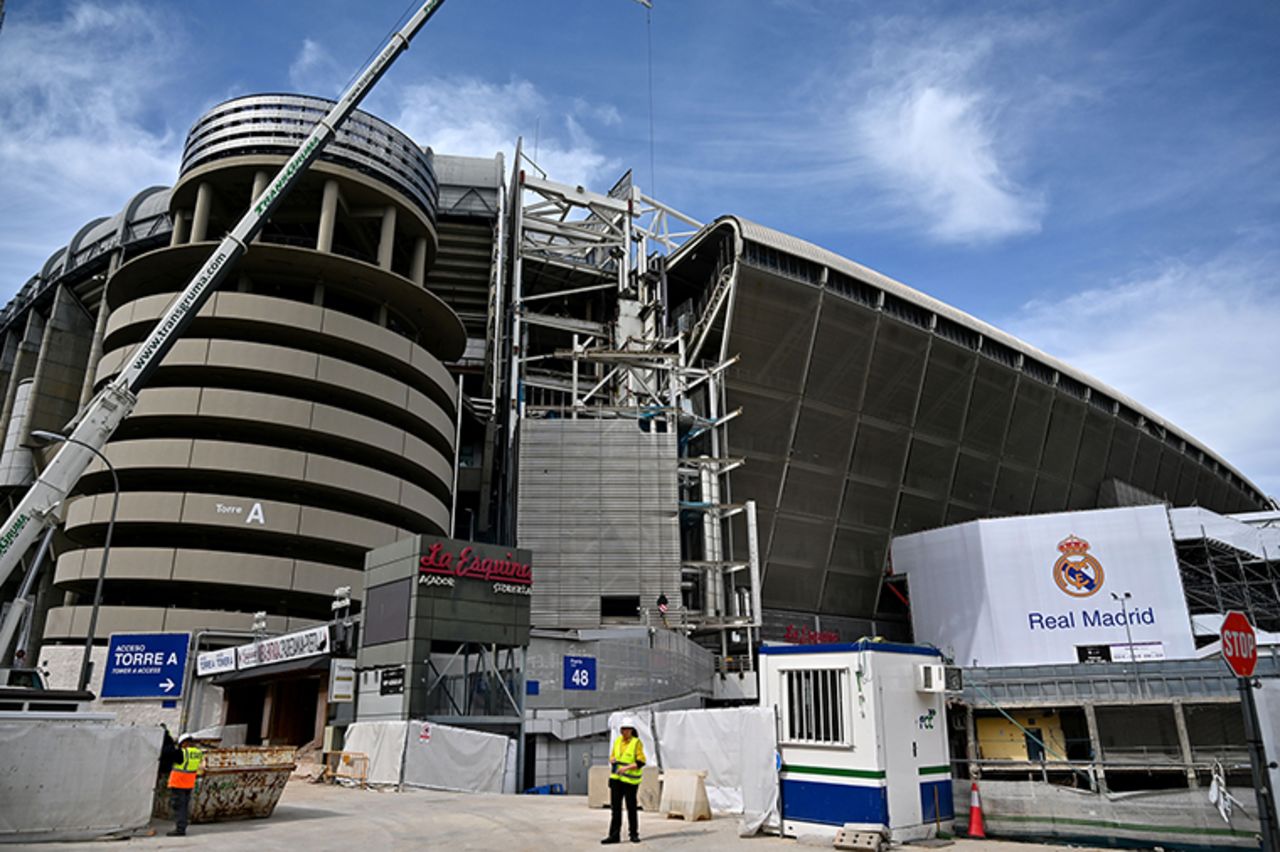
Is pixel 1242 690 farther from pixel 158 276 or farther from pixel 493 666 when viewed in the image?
pixel 158 276

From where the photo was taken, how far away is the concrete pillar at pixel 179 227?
5709 cm

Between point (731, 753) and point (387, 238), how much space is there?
4631cm

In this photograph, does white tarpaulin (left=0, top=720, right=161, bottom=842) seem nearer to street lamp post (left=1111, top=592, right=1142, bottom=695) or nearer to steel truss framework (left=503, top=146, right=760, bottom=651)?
steel truss framework (left=503, top=146, right=760, bottom=651)

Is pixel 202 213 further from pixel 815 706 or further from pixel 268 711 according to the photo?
pixel 815 706

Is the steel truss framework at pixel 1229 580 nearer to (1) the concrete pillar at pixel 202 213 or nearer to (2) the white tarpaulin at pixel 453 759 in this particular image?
(2) the white tarpaulin at pixel 453 759

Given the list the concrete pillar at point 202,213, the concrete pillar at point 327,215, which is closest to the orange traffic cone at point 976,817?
the concrete pillar at point 327,215

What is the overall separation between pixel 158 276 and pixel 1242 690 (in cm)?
5947

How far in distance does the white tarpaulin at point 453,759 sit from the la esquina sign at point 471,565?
575cm

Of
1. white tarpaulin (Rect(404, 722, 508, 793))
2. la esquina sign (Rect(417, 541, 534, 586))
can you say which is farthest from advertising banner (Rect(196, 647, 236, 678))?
white tarpaulin (Rect(404, 722, 508, 793))

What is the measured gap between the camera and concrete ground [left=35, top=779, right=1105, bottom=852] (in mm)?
13156

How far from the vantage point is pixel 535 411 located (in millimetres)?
52812

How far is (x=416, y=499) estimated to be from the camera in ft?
177

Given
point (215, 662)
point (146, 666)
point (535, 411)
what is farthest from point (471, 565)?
point (535, 411)

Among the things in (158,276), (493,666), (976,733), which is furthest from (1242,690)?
(158,276)
